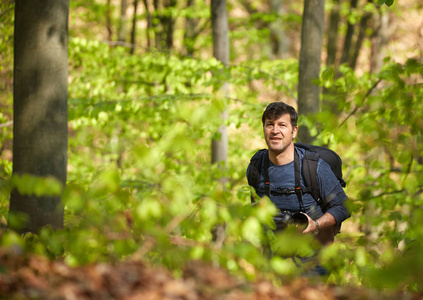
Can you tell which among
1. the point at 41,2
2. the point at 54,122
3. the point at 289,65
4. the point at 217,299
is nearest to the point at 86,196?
the point at 217,299

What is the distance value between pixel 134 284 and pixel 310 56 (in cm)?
481

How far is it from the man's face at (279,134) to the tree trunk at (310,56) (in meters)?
2.45

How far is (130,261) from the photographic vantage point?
2512 millimetres

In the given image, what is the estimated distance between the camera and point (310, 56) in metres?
6.28

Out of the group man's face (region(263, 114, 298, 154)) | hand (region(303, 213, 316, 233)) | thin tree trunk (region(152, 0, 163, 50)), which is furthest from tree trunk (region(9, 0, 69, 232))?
thin tree trunk (region(152, 0, 163, 50))

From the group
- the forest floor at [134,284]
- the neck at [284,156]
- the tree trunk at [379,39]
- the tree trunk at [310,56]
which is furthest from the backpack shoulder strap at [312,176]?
the tree trunk at [379,39]

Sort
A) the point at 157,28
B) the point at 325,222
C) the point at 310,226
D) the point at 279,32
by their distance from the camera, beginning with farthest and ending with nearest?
the point at 279,32 → the point at 157,28 → the point at 325,222 → the point at 310,226

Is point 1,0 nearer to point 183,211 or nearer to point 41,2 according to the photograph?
point 41,2

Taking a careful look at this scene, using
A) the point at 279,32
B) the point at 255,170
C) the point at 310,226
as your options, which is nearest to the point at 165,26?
the point at 255,170

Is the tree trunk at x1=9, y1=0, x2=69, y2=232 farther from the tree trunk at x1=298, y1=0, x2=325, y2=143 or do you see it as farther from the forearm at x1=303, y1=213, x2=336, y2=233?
the tree trunk at x1=298, y1=0, x2=325, y2=143

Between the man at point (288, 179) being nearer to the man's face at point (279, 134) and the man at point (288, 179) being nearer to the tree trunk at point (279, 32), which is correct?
the man's face at point (279, 134)

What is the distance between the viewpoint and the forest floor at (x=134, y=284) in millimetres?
2107

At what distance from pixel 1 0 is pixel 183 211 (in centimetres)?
487

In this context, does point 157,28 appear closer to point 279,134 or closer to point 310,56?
point 310,56
